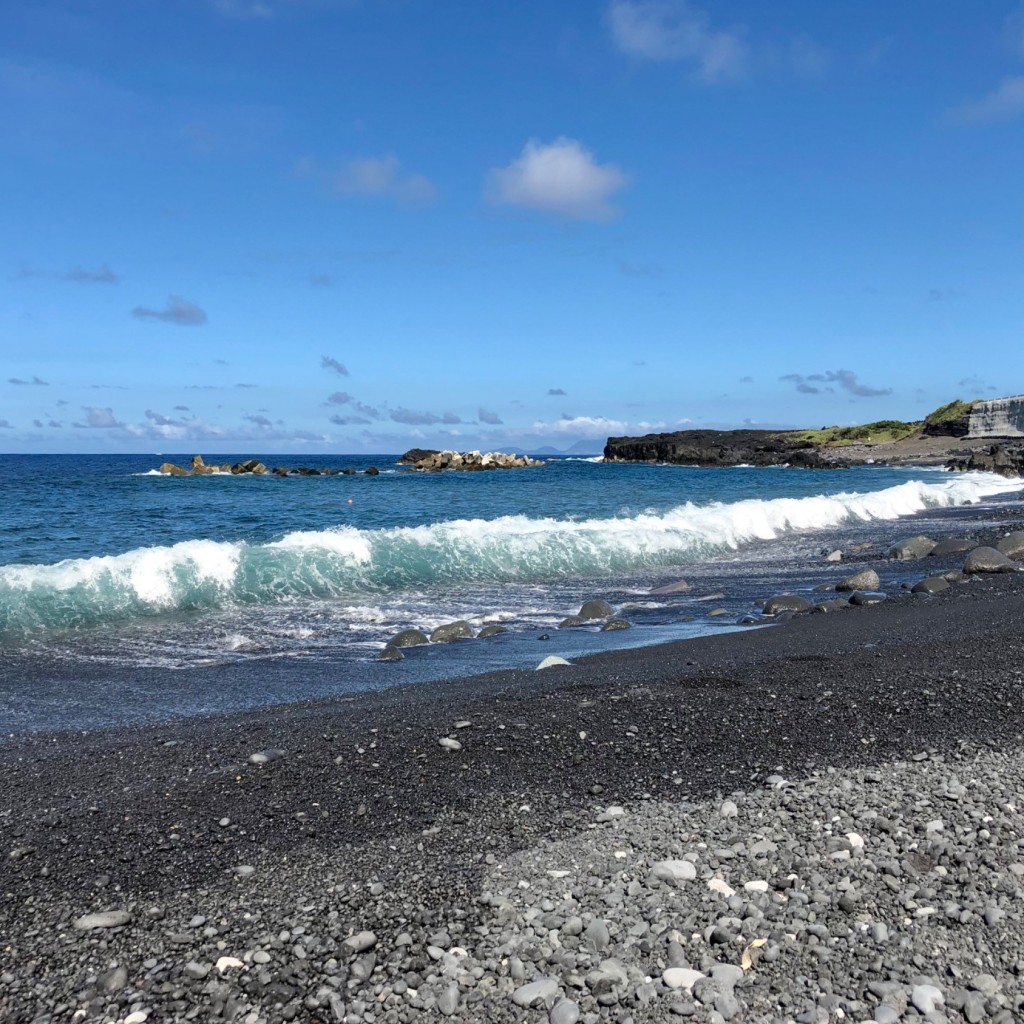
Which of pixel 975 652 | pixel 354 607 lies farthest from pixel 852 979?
pixel 354 607

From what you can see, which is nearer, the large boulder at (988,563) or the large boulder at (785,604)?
the large boulder at (785,604)

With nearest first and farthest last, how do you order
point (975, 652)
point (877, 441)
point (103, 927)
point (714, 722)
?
point (103, 927), point (714, 722), point (975, 652), point (877, 441)

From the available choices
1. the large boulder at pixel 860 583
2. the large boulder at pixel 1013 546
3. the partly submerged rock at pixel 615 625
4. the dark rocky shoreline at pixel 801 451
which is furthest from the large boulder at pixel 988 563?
the dark rocky shoreline at pixel 801 451

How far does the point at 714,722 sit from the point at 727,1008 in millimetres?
3375

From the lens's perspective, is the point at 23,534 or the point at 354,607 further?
the point at 23,534

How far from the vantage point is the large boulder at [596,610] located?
13.1 meters

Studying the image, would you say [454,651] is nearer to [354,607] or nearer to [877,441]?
[354,607]

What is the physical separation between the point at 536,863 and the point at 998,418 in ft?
359

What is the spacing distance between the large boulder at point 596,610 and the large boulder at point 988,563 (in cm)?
728

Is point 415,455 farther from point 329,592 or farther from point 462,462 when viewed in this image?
point 329,592

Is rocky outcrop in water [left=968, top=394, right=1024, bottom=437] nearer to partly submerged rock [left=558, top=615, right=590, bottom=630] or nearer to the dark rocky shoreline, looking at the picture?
the dark rocky shoreline

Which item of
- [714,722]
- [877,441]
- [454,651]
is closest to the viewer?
[714,722]

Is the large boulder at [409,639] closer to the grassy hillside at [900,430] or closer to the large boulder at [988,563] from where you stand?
the large boulder at [988,563]

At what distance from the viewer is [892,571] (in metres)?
16.8
